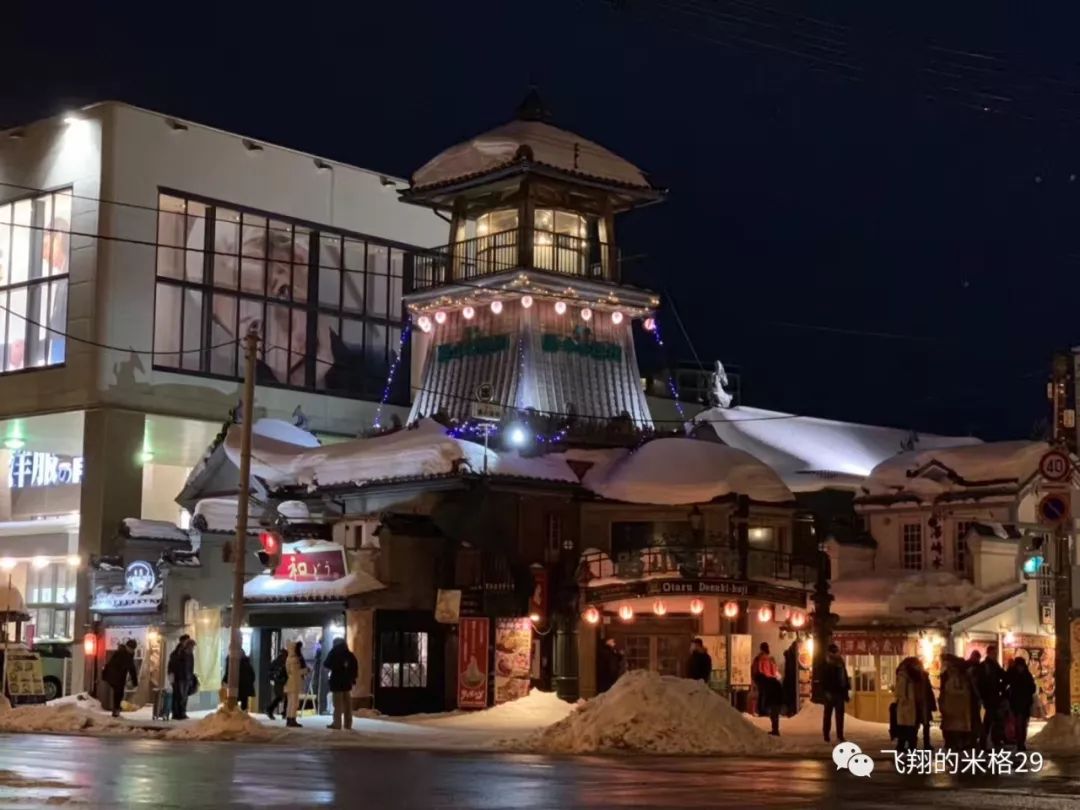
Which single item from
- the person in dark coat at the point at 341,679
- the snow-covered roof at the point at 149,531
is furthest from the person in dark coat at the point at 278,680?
the snow-covered roof at the point at 149,531

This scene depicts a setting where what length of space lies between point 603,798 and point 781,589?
24.9 meters

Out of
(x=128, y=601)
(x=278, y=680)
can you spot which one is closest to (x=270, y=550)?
(x=278, y=680)

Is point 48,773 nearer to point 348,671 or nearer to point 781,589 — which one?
point 348,671

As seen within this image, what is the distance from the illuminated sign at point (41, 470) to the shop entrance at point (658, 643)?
2498 cm

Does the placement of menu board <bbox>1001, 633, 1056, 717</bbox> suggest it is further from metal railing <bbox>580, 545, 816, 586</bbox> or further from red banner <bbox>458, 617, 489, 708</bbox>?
red banner <bbox>458, 617, 489, 708</bbox>

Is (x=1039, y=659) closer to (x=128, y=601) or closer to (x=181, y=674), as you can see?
(x=181, y=674)

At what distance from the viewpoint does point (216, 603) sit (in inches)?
1810

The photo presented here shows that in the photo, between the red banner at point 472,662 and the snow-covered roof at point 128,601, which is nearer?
the red banner at point 472,662

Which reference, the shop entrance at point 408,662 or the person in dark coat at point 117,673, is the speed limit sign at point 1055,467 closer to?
the shop entrance at point 408,662

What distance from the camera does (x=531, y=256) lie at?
49.5m

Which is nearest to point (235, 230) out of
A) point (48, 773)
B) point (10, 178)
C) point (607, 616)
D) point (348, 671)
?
point (10, 178)

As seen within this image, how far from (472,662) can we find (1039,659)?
15538 mm

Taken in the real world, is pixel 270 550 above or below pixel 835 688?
above

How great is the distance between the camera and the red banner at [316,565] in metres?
42.2
